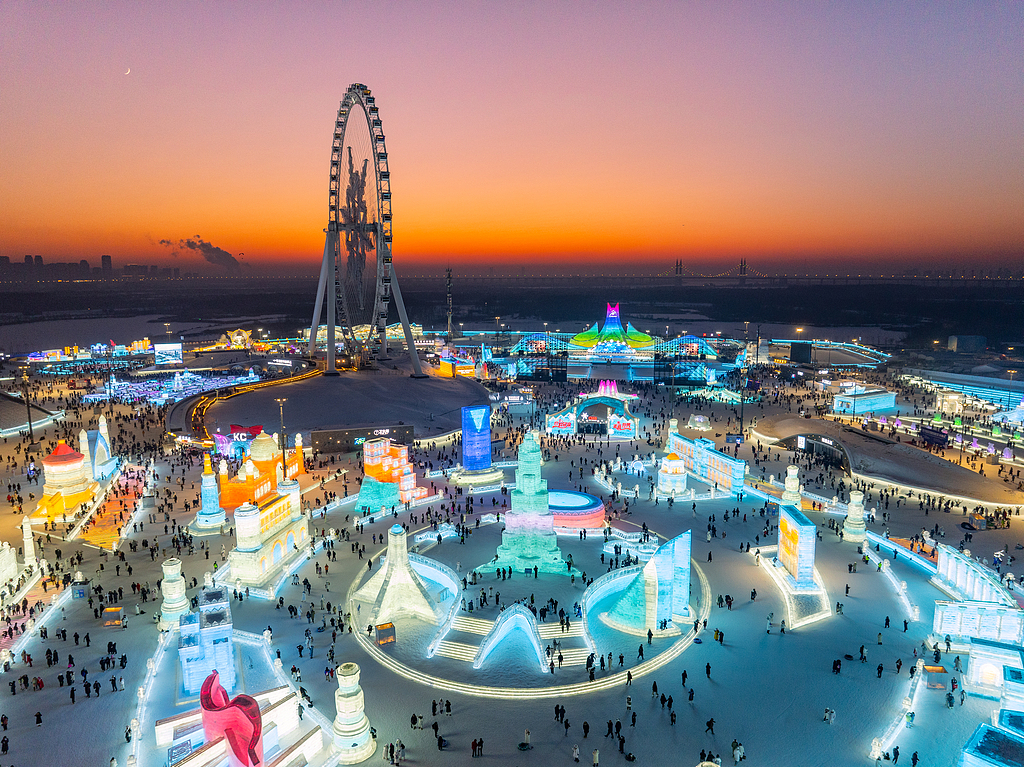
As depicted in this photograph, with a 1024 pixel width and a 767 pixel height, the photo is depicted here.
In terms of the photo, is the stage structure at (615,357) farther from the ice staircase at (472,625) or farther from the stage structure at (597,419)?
the ice staircase at (472,625)

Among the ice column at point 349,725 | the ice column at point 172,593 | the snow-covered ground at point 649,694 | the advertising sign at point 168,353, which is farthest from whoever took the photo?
the advertising sign at point 168,353

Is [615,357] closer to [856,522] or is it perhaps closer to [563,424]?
[563,424]

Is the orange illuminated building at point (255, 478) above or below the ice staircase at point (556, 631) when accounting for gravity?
above

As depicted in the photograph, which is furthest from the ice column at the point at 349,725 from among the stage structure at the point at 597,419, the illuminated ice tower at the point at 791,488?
the stage structure at the point at 597,419

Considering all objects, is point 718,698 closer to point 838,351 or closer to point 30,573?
point 30,573

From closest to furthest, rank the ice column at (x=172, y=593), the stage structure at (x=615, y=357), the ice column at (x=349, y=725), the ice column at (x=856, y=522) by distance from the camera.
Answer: the ice column at (x=349, y=725)
the ice column at (x=172, y=593)
the ice column at (x=856, y=522)
the stage structure at (x=615, y=357)

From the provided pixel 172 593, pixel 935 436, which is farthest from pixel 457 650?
pixel 935 436
